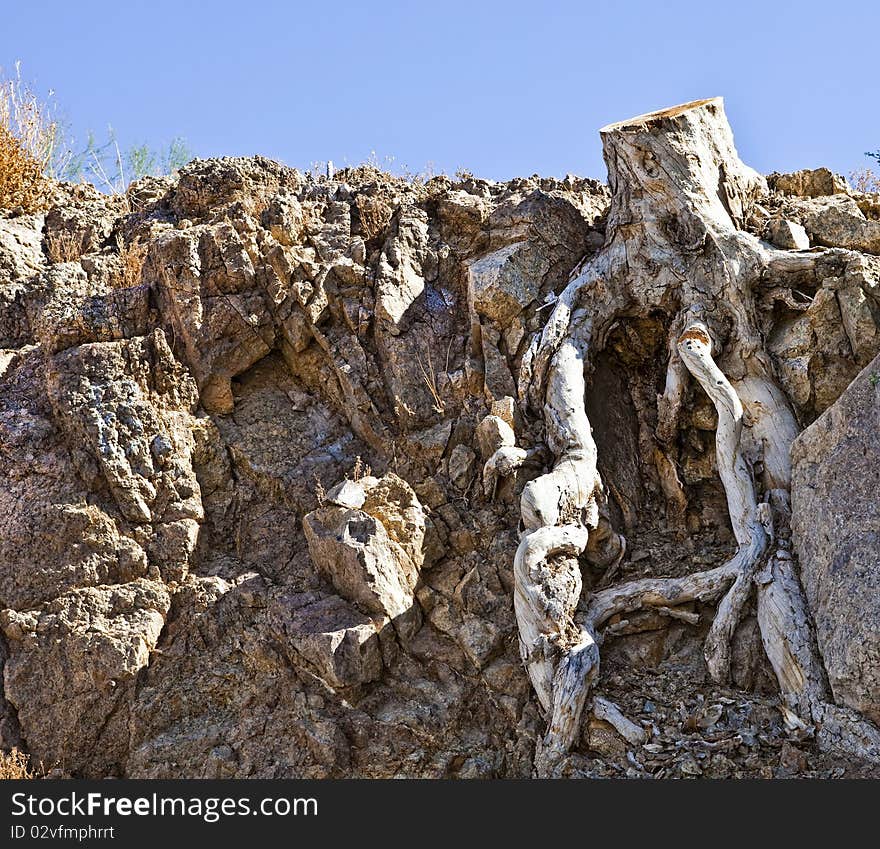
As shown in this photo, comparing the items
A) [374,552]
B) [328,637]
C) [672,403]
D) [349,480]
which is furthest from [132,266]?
[672,403]

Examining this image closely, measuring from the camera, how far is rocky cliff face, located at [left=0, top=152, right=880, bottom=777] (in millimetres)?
6336

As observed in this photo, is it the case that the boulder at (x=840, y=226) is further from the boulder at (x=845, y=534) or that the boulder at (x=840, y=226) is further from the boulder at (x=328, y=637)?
the boulder at (x=328, y=637)

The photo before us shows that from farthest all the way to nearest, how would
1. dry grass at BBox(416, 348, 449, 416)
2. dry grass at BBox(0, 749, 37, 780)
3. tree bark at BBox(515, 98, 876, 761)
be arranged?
dry grass at BBox(416, 348, 449, 416) → tree bark at BBox(515, 98, 876, 761) → dry grass at BBox(0, 749, 37, 780)

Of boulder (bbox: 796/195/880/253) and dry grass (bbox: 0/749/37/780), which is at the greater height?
boulder (bbox: 796/195/880/253)

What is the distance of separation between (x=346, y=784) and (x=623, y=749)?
5.80ft

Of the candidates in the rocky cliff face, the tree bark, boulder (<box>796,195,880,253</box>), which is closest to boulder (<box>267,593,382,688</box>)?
the rocky cliff face

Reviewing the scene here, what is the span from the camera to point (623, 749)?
5.93m

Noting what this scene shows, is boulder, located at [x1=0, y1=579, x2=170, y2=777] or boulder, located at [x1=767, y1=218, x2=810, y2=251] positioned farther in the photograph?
boulder, located at [x1=767, y1=218, x2=810, y2=251]

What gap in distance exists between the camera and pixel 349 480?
728cm

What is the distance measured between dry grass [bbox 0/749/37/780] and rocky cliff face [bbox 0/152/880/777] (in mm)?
138

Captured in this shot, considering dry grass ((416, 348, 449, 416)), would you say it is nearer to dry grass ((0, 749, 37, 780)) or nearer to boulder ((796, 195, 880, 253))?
boulder ((796, 195, 880, 253))

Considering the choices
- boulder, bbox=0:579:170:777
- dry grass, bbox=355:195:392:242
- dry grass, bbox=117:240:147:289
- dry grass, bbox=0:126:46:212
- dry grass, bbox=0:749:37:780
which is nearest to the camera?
dry grass, bbox=0:749:37:780

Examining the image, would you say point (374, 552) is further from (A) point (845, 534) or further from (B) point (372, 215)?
(B) point (372, 215)

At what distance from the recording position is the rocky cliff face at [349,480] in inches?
249
